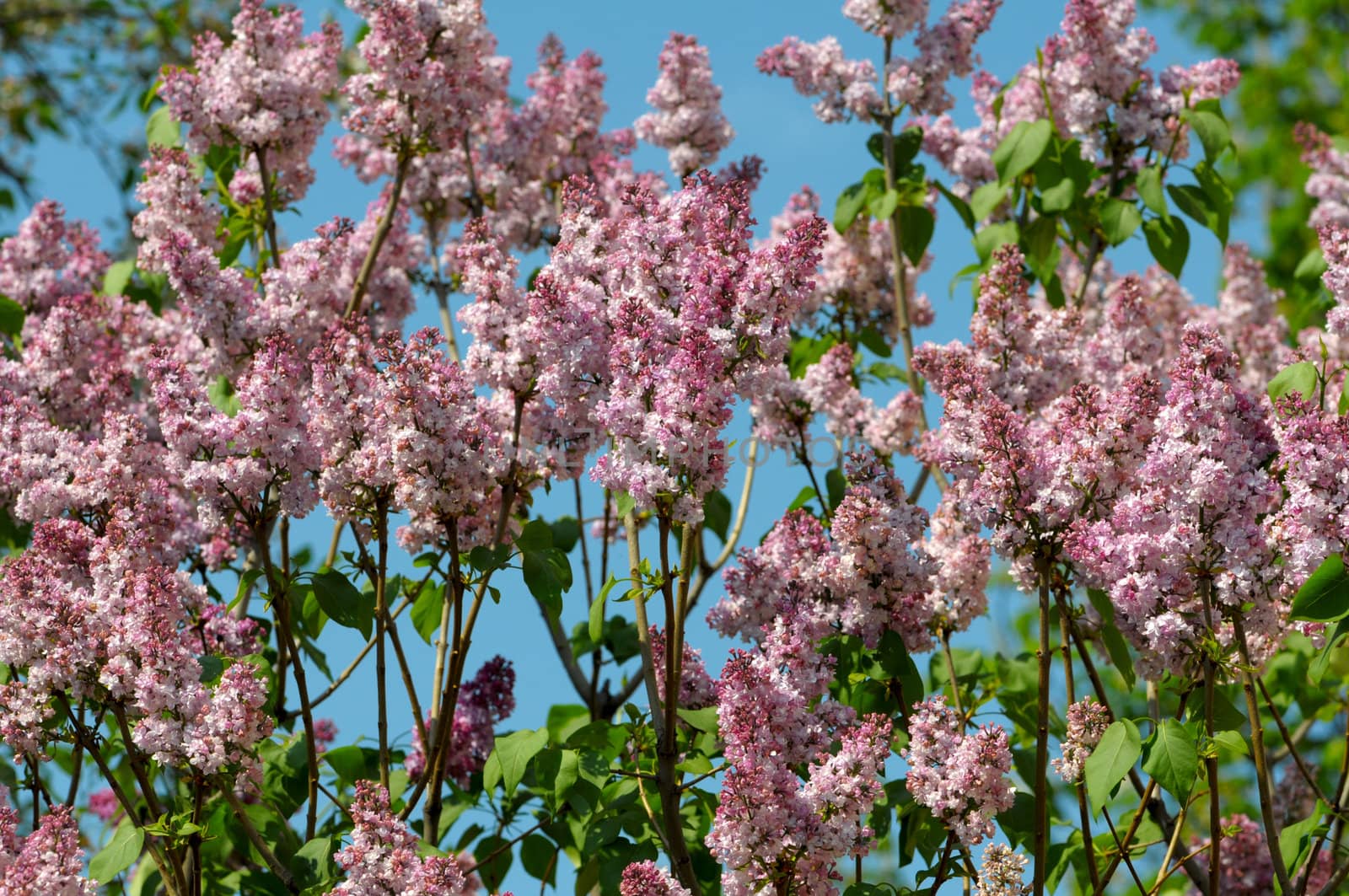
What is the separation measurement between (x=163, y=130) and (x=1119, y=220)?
4.20 meters

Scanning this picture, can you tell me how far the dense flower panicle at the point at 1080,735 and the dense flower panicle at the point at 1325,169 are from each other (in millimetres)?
5160

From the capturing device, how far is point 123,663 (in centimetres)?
441

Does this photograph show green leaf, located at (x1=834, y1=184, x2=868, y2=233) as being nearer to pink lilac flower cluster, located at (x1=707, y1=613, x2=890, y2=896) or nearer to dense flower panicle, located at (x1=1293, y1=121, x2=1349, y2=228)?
dense flower panicle, located at (x1=1293, y1=121, x2=1349, y2=228)

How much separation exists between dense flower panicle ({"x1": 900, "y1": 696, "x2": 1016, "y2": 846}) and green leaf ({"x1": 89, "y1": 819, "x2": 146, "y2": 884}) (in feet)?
7.16

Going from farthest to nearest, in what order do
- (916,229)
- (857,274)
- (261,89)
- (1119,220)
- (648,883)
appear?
(857,274), (916,229), (1119,220), (261,89), (648,883)

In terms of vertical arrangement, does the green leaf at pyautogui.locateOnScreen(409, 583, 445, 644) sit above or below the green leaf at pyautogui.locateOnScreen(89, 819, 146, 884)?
above

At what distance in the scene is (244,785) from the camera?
4.52 metres

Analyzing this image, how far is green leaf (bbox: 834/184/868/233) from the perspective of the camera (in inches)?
287

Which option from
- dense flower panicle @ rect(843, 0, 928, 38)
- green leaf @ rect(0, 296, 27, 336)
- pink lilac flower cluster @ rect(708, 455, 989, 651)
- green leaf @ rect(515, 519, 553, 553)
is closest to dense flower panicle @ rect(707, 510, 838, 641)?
pink lilac flower cluster @ rect(708, 455, 989, 651)

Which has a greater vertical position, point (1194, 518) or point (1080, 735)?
point (1194, 518)

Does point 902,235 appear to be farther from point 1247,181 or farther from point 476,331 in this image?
point 1247,181

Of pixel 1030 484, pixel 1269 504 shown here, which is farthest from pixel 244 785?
pixel 1269 504

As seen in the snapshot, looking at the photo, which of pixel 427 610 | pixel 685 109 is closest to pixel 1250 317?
pixel 685 109

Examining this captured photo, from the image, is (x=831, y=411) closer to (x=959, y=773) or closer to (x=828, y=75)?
(x=828, y=75)
